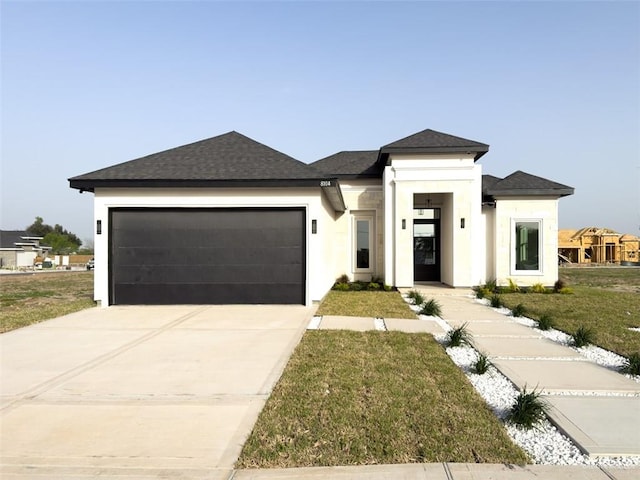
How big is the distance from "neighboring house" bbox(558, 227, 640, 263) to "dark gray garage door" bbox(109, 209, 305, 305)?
151ft

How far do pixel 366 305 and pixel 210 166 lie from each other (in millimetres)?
5715

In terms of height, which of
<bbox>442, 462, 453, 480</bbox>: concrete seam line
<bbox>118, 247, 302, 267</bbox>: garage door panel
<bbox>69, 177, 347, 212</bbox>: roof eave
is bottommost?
<bbox>442, 462, 453, 480</bbox>: concrete seam line

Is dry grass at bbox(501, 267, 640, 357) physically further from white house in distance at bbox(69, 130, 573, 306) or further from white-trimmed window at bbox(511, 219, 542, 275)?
white house in distance at bbox(69, 130, 573, 306)

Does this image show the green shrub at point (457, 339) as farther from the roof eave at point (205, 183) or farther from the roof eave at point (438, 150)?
the roof eave at point (438, 150)

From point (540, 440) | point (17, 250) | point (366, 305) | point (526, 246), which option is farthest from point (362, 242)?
point (17, 250)

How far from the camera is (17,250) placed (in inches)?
1944

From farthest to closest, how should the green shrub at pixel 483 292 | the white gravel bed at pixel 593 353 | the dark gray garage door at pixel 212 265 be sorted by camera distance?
1. the green shrub at pixel 483 292
2. the dark gray garage door at pixel 212 265
3. the white gravel bed at pixel 593 353

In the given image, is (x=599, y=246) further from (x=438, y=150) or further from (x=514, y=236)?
(x=438, y=150)

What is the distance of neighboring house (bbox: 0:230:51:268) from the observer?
48.9 metres

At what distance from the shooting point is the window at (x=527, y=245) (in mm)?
14469

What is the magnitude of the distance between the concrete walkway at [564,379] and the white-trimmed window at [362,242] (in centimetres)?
710

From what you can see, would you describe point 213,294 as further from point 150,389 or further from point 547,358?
point 547,358

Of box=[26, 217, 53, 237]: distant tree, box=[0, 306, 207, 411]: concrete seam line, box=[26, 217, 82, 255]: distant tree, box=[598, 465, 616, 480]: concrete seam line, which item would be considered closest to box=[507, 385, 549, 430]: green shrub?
box=[598, 465, 616, 480]: concrete seam line

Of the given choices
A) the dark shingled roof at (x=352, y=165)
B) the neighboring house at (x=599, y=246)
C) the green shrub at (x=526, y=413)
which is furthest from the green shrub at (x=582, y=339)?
the neighboring house at (x=599, y=246)
